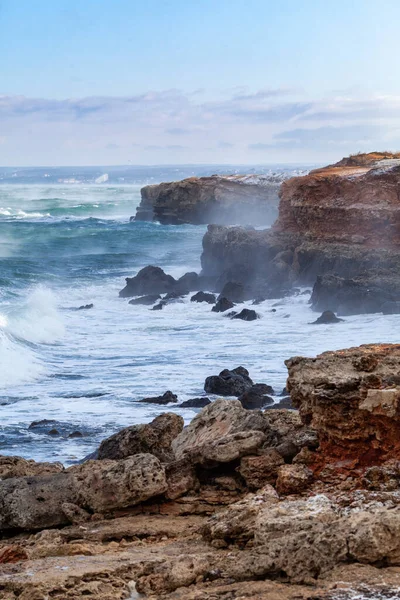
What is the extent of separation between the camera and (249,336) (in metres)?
27.4

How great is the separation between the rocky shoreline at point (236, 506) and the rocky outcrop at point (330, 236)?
22.3 metres

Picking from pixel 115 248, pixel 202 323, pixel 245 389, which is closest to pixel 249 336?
pixel 202 323

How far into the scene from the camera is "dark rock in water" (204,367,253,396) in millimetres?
19078

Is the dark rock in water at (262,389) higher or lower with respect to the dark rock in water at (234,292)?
lower

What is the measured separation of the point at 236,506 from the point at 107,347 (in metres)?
18.9

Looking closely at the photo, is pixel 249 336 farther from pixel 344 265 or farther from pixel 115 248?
pixel 115 248

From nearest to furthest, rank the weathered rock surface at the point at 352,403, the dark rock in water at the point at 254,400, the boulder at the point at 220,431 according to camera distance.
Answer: the weathered rock surface at the point at 352,403 → the boulder at the point at 220,431 → the dark rock in water at the point at 254,400

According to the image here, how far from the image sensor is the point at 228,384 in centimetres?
1928

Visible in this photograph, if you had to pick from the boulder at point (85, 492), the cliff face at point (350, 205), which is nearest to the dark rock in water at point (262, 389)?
the boulder at point (85, 492)

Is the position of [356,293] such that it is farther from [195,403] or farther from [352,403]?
[352,403]

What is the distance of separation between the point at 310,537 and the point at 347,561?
308 mm

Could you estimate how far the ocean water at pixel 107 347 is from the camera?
17.4 meters

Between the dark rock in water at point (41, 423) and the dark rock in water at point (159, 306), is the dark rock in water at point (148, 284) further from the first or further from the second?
the dark rock in water at point (41, 423)

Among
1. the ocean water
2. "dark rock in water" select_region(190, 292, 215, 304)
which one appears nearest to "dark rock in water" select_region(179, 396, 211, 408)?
the ocean water
